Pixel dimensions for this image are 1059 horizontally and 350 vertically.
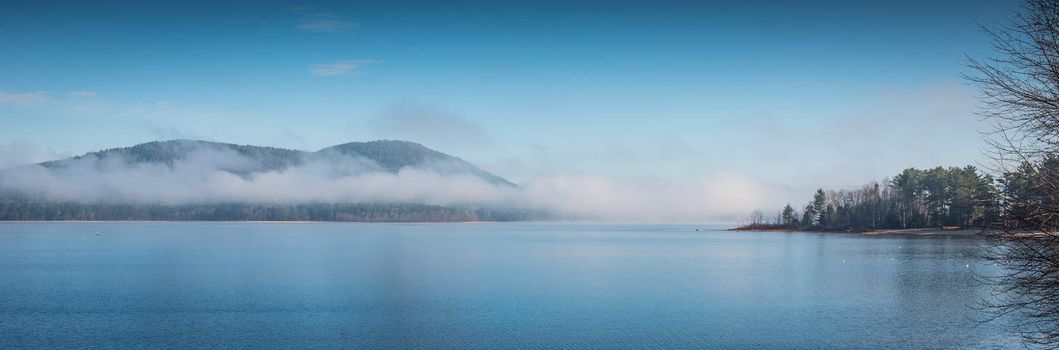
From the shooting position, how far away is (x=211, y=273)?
58.2 metres

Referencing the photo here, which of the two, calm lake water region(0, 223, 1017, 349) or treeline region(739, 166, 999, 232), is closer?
calm lake water region(0, 223, 1017, 349)

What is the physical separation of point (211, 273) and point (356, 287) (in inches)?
669

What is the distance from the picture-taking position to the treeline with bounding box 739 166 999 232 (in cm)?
12862

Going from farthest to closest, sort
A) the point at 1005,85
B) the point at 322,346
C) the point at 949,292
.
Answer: the point at 949,292, the point at 322,346, the point at 1005,85

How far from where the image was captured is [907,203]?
144625mm

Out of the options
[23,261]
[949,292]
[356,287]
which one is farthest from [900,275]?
[23,261]

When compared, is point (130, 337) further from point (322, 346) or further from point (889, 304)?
point (889, 304)

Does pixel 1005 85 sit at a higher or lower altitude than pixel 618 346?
higher

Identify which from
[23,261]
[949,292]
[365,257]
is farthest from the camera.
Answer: [365,257]

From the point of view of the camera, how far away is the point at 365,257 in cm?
8088

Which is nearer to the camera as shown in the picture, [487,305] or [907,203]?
[487,305]

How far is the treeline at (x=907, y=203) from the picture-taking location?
5064 inches

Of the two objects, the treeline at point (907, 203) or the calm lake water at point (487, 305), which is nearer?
the calm lake water at point (487, 305)

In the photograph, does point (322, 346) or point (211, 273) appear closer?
point (322, 346)
